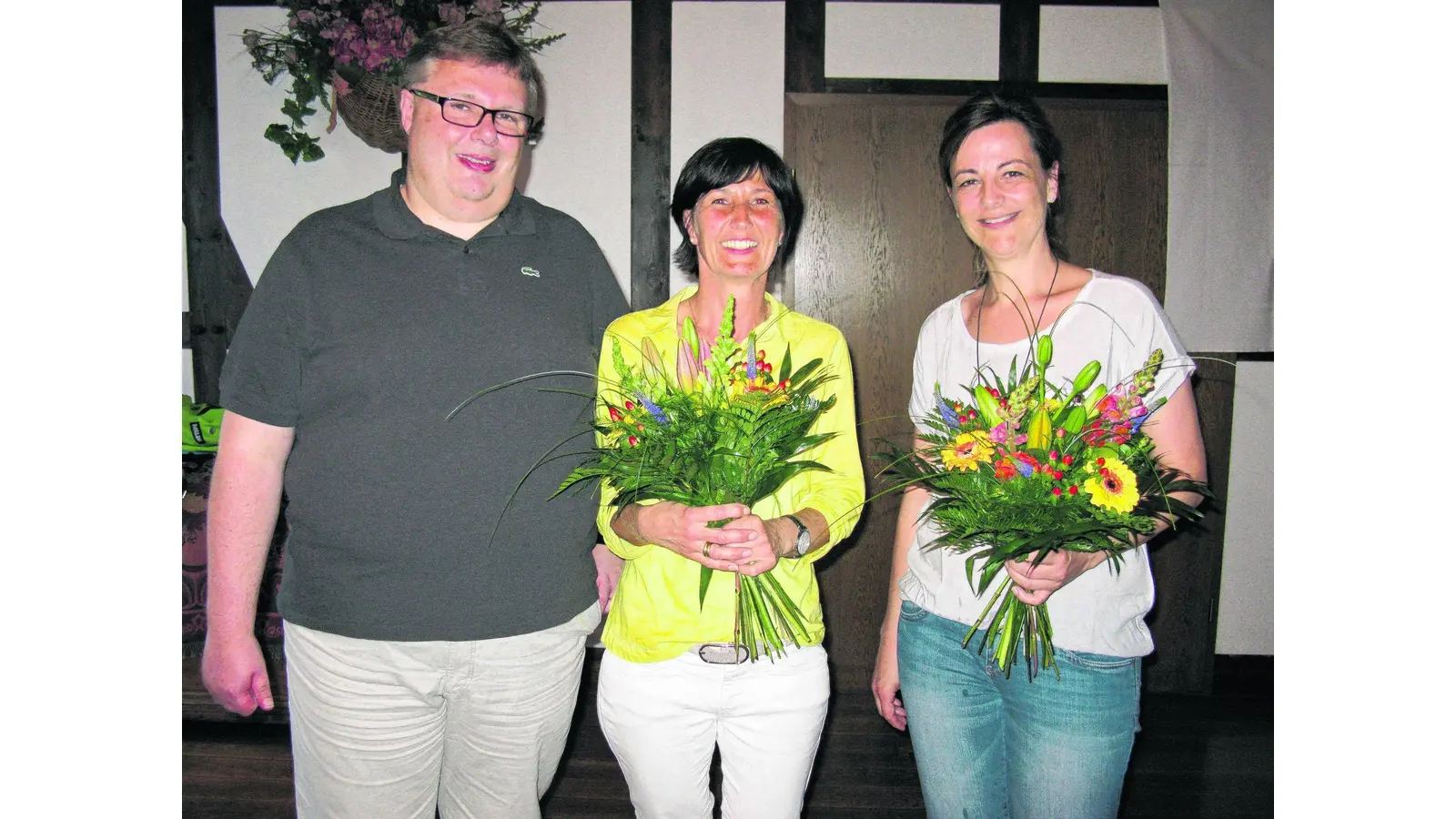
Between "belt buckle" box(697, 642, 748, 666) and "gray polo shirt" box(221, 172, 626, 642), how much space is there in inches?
13.5

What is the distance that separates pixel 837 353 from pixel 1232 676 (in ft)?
10.7

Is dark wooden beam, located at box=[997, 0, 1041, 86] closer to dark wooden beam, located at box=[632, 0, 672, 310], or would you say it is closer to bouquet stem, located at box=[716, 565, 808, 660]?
dark wooden beam, located at box=[632, 0, 672, 310]

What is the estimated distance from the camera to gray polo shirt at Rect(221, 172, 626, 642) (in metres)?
1.59

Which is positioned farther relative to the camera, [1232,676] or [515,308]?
[1232,676]

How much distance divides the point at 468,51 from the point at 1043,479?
4.42 feet

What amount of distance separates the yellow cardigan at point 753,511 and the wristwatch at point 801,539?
0.13 feet

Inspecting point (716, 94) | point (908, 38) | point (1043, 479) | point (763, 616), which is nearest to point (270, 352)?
point (763, 616)

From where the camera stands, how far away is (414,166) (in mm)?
1668

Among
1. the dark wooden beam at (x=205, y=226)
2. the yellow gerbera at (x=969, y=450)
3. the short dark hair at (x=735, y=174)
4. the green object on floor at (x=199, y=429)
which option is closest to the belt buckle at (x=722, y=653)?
the yellow gerbera at (x=969, y=450)

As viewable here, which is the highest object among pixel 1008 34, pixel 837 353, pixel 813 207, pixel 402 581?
pixel 1008 34

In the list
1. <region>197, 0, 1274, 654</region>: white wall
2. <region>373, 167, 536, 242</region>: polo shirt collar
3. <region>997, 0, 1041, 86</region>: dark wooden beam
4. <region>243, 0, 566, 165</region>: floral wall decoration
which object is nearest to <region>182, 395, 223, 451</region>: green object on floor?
<region>197, 0, 1274, 654</region>: white wall

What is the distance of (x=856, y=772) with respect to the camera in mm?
3049
